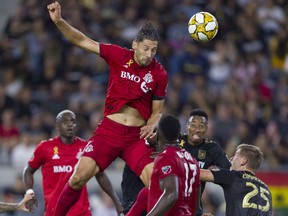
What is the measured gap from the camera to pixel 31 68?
18.4m

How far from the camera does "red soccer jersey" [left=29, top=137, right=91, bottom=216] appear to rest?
1169 cm

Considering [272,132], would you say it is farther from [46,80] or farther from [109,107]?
[109,107]

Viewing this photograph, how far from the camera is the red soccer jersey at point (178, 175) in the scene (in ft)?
30.0

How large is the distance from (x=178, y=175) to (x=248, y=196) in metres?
1.27

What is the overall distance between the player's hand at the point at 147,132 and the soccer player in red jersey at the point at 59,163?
1.56 meters

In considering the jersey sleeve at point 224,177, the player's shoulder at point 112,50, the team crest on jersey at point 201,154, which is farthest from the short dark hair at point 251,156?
the player's shoulder at point 112,50

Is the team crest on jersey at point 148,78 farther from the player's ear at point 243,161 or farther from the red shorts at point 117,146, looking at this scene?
the player's ear at point 243,161

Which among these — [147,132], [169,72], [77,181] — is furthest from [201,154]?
[169,72]

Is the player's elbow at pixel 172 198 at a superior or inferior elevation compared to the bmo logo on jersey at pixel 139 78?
inferior

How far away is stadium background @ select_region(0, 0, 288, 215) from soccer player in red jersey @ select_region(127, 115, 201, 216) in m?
6.13

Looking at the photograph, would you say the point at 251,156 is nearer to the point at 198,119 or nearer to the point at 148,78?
the point at 198,119

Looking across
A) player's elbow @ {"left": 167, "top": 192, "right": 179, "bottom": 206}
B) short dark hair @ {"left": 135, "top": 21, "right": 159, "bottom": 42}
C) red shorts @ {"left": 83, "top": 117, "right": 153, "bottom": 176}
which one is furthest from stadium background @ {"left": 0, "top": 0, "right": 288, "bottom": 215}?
player's elbow @ {"left": 167, "top": 192, "right": 179, "bottom": 206}

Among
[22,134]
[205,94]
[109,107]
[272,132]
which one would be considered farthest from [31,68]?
[109,107]

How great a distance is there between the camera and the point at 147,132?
10414 mm
